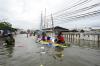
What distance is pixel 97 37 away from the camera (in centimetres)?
4772

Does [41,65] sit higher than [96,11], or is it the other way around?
[96,11]

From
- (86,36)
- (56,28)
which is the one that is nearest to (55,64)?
(86,36)

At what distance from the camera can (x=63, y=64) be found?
10734 mm

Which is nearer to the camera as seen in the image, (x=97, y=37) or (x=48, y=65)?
(x=48, y=65)

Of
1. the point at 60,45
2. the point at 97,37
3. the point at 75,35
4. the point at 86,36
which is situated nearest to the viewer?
the point at 60,45

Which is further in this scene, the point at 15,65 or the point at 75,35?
the point at 75,35

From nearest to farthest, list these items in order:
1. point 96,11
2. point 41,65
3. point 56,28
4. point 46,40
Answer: point 41,65 < point 96,11 < point 46,40 < point 56,28

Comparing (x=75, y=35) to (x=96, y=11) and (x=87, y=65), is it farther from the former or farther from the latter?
(x=87, y=65)

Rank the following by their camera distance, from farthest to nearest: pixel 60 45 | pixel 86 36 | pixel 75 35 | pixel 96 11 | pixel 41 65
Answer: pixel 75 35, pixel 86 36, pixel 60 45, pixel 96 11, pixel 41 65

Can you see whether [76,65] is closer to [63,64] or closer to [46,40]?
[63,64]

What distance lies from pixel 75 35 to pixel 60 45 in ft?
125

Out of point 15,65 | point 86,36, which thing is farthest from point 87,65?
point 86,36

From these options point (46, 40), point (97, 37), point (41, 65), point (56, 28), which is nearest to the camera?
point (41, 65)

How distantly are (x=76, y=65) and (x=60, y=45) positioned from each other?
12.2 meters
